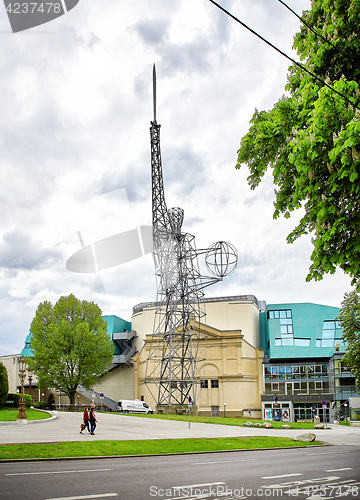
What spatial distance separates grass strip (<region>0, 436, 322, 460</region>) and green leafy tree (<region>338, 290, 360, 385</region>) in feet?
65.4

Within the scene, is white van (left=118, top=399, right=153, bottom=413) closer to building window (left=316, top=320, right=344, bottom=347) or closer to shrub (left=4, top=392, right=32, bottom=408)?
shrub (left=4, top=392, right=32, bottom=408)

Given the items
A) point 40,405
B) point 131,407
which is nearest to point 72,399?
point 40,405

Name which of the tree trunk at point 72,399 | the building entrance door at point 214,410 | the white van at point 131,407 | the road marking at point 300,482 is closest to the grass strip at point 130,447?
the road marking at point 300,482

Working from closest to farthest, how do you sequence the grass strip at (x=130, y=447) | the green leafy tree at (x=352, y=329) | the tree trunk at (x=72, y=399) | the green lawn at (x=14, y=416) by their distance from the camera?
the grass strip at (x=130, y=447), the green lawn at (x=14, y=416), the green leafy tree at (x=352, y=329), the tree trunk at (x=72, y=399)

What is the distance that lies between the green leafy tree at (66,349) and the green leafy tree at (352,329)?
83.5ft

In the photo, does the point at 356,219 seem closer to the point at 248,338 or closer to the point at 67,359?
the point at 67,359

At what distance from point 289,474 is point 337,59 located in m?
10.1

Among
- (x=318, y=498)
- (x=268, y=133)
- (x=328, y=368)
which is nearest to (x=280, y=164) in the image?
(x=268, y=133)

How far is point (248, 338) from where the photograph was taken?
7100cm

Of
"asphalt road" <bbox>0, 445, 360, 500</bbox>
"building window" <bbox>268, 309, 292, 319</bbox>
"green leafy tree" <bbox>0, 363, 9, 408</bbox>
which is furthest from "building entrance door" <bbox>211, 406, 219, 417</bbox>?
"asphalt road" <bbox>0, 445, 360, 500</bbox>

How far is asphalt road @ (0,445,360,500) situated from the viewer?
28.1 feet

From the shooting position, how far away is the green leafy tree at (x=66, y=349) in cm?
5012

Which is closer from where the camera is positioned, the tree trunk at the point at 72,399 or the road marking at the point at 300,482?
the road marking at the point at 300,482

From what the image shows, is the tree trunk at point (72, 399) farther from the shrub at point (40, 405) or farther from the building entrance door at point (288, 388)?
the building entrance door at point (288, 388)
